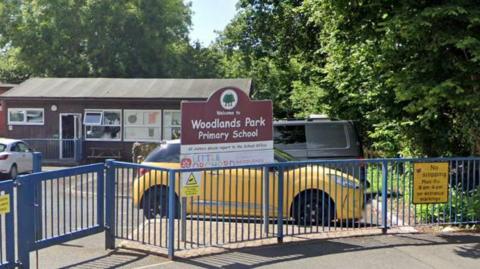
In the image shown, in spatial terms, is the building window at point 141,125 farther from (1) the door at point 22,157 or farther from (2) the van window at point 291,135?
(2) the van window at point 291,135

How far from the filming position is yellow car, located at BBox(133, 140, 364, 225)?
7949 mm

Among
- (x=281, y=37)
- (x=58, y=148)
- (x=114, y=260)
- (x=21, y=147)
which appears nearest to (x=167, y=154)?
(x=114, y=260)

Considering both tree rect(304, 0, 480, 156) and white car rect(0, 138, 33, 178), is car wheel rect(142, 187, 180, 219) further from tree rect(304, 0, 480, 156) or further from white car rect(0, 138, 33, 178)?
white car rect(0, 138, 33, 178)

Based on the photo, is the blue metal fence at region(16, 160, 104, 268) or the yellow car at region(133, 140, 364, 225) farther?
the yellow car at region(133, 140, 364, 225)

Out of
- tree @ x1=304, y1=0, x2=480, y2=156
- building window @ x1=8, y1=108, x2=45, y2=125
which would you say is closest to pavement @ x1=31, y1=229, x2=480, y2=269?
tree @ x1=304, y1=0, x2=480, y2=156

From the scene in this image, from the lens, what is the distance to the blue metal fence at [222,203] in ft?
23.6

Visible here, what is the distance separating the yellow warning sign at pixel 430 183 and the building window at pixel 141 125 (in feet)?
61.4

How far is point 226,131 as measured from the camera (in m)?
8.49

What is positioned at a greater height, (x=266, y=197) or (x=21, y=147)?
(x=21, y=147)

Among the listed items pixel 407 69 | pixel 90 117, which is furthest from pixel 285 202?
pixel 90 117

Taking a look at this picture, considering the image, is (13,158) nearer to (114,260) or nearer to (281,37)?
(281,37)

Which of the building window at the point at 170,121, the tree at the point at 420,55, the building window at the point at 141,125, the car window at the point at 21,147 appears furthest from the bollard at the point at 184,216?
the building window at the point at 141,125

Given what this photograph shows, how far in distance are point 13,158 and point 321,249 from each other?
14.0m

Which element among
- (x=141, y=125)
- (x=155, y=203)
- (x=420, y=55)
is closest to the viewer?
(x=155, y=203)
